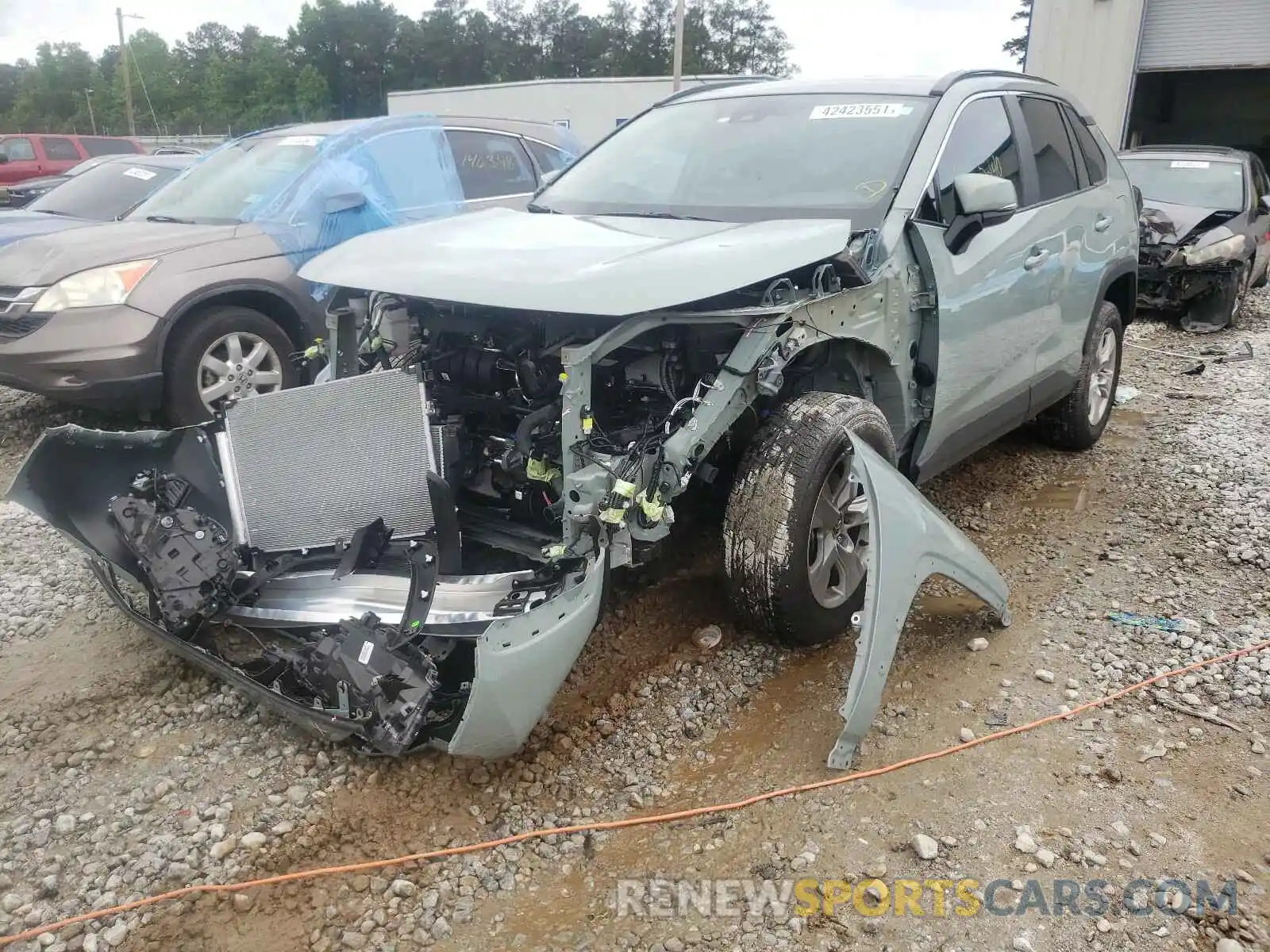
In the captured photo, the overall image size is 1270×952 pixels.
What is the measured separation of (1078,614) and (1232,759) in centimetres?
91

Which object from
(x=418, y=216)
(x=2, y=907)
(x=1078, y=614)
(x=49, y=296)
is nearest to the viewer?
(x=2, y=907)

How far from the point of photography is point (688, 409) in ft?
9.39

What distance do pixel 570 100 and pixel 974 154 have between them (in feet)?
81.0

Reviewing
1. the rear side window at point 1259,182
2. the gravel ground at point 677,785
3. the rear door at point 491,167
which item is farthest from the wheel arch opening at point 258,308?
the rear side window at point 1259,182

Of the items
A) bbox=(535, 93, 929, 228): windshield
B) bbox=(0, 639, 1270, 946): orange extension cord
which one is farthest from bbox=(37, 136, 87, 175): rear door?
bbox=(0, 639, 1270, 946): orange extension cord

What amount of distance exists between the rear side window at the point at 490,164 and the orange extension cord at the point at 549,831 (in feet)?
16.2

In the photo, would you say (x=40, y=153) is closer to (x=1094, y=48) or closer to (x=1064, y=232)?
(x=1094, y=48)

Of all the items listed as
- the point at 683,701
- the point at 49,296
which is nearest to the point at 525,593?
the point at 683,701

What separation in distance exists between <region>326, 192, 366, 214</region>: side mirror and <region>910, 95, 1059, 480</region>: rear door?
362 centimetres

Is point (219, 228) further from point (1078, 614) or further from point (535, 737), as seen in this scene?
point (1078, 614)

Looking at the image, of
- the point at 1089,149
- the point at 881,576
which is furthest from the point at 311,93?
the point at 881,576

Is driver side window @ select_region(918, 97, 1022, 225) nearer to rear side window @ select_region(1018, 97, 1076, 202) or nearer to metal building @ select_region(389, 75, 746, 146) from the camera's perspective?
rear side window @ select_region(1018, 97, 1076, 202)

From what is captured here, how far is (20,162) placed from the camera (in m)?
19.0

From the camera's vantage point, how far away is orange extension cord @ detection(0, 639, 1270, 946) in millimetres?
2223
